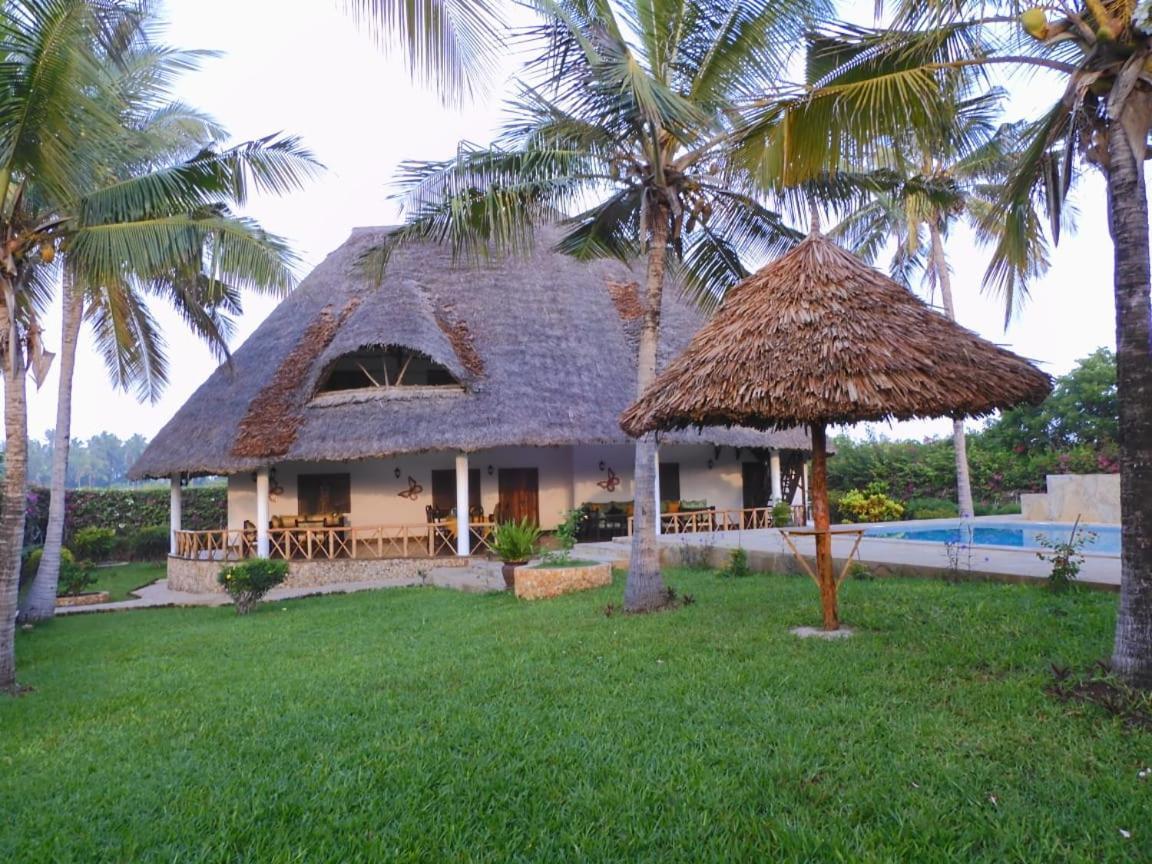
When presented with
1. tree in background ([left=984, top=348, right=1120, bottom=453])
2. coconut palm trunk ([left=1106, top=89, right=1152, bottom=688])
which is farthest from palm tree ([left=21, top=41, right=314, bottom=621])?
tree in background ([left=984, top=348, right=1120, bottom=453])

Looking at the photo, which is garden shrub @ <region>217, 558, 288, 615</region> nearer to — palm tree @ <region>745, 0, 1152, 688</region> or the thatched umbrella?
the thatched umbrella

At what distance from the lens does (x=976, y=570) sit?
25.8ft

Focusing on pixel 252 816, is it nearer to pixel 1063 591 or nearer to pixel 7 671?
pixel 7 671

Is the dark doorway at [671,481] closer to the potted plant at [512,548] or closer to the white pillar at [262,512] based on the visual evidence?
the potted plant at [512,548]

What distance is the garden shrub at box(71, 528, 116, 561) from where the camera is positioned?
1900 cm

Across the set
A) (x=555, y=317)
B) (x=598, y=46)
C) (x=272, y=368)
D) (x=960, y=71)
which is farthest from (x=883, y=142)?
(x=272, y=368)

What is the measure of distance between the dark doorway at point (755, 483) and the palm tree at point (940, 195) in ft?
13.6

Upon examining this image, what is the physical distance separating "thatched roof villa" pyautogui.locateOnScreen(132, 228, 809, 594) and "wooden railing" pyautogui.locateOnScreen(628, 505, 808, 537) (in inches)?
3.5

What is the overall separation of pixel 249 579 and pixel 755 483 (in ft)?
40.1

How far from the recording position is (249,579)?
10.4m

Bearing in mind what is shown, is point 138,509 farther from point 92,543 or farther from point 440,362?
point 440,362

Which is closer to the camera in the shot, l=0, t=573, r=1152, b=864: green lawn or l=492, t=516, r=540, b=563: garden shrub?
l=0, t=573, r=1152, b=864: green lawn

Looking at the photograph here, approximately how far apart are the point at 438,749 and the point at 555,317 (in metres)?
13.8

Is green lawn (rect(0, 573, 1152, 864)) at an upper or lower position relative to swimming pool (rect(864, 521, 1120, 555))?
lower
